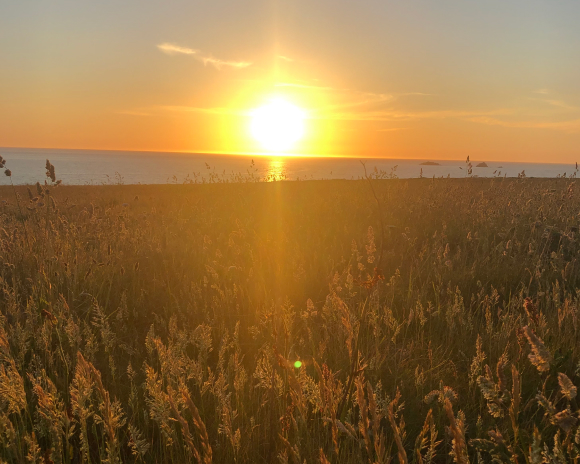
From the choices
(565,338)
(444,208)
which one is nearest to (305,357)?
(565,338)

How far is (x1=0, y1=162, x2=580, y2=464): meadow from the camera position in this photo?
4.26ft

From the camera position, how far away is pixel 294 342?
7.89 ft

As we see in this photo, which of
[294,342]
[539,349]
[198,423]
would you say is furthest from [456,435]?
[294,342]

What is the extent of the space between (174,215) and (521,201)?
21.5 ft

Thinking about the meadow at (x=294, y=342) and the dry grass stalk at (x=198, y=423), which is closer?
the dry grass stalk at (x=198, y=423)

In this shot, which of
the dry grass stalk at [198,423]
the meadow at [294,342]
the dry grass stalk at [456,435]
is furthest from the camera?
the meadow at [294,342]

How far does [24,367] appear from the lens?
226 cm

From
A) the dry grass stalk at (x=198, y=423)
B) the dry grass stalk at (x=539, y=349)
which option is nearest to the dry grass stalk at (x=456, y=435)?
the dry grass stalk at (x=539, y=349)

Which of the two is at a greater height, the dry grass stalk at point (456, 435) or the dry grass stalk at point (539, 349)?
the dry grass stalk at point (539, 349)

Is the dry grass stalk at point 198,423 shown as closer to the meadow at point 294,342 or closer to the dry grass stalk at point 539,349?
the meadow at point 294,342

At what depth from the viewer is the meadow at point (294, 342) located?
130 centimetres

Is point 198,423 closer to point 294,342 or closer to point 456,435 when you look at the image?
point 456,435

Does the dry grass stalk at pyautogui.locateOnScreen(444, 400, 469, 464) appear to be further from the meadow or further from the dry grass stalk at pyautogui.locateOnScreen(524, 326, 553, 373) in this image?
the dry grass stalk at pyautogui.locateOnScreen(524, 326, 553, 373)

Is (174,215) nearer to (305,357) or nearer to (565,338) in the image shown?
(305,357)
